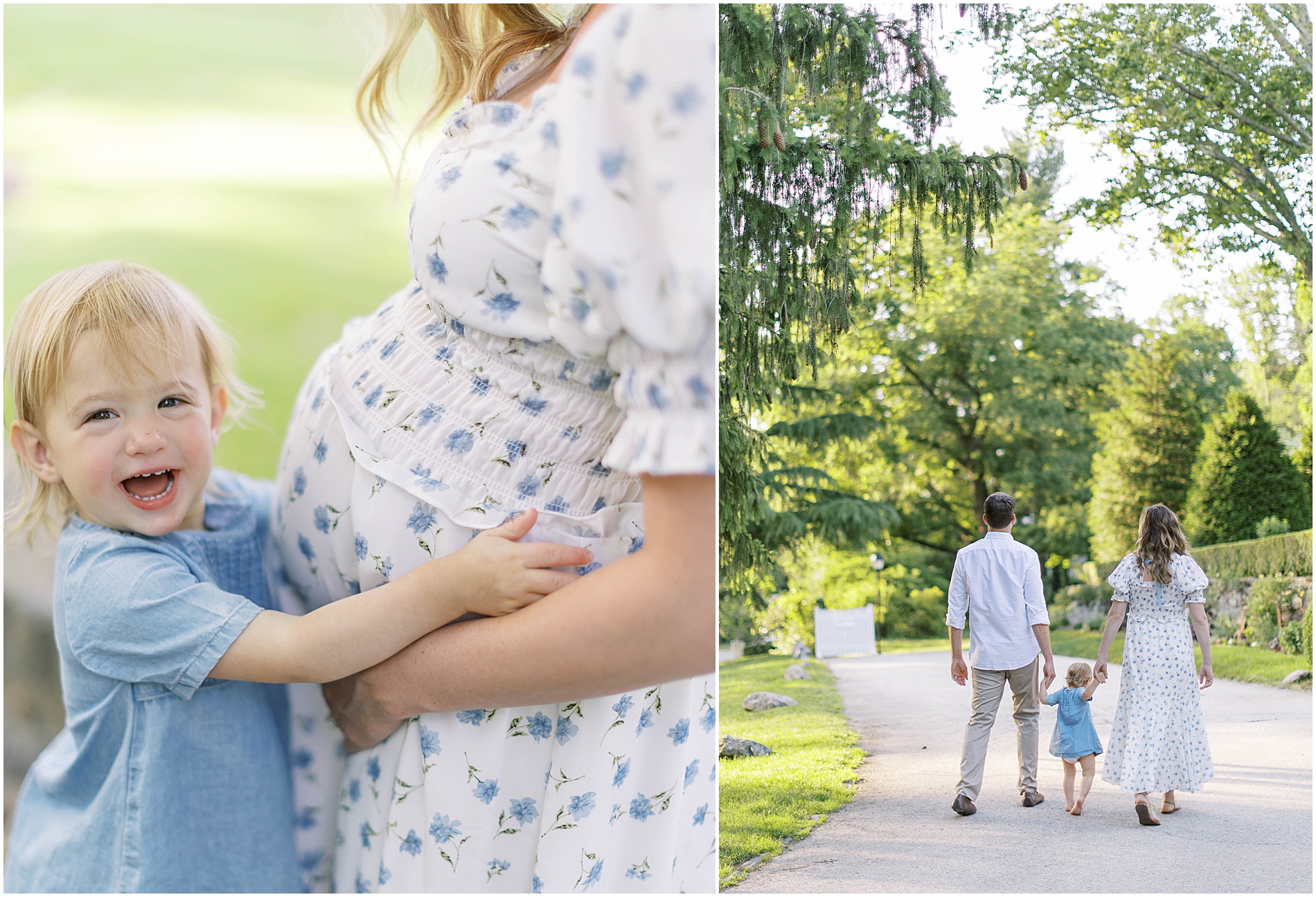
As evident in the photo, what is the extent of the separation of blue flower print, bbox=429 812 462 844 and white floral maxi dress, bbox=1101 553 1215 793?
1.53 m

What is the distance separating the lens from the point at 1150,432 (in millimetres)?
1941

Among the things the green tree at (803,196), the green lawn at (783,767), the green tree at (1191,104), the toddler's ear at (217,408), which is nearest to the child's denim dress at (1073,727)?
the green lawn at (783,767)

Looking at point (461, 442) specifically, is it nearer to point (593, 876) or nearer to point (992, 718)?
point (593, 876)

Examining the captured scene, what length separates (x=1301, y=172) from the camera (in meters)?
2.07

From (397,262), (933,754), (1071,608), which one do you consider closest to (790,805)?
(933,754)

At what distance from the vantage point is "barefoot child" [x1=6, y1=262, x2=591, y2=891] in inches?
46.0

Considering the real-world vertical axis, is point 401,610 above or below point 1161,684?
above

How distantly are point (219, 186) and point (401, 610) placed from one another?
7.22ft

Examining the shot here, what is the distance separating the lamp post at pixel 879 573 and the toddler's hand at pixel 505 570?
1.15 metres

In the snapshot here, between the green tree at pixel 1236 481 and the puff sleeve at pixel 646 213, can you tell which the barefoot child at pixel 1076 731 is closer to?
the green tree at pixel 1236 481

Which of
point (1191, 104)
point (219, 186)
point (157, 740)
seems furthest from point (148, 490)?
point (1191, 104)

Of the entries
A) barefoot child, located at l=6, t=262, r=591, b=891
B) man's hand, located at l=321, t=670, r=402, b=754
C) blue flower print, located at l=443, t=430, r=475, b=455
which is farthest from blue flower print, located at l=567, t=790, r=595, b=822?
blue flower print, located at l=443, t=430, r=475, b=455

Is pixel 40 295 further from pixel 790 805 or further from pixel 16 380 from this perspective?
pixel 790 805

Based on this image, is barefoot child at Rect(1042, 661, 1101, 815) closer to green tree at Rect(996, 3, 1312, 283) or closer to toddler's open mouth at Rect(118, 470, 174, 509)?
green tree at Rect(996, 3, 1312, 283)
